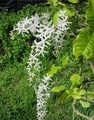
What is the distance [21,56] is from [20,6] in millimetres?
1673

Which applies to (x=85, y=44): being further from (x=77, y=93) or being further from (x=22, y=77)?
(x=22, y=77)

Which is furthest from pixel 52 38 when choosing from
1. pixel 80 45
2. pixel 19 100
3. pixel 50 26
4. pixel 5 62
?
pixel 5 62

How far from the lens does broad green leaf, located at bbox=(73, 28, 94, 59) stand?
1.27 m

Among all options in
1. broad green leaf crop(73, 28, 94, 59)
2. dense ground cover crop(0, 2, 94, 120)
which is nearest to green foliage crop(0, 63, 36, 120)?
dense ground cover crop(0, 2, 94, 120)

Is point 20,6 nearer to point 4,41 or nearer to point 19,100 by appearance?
point 4,41

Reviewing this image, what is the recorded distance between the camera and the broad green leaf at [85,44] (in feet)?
4.17

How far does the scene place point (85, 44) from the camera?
4.19 feet

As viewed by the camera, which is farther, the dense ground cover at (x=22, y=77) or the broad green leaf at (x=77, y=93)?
the dense ground cover at (x=22, y=77)

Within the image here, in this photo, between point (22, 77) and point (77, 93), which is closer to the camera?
point (77, 93)

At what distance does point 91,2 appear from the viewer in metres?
1.25

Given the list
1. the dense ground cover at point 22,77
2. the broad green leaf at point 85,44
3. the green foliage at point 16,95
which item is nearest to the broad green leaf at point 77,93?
the broad green leaf at point 85,44

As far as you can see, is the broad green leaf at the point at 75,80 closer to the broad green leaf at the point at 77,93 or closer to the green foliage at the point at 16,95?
the broad green leaf at the point at 77,93

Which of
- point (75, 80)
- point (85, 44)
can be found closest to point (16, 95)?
point (75, 80)

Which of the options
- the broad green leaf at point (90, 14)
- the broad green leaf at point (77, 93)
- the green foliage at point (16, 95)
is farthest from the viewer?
the green foliage at point (16, 95)
